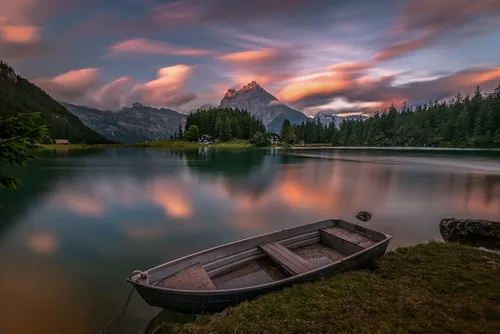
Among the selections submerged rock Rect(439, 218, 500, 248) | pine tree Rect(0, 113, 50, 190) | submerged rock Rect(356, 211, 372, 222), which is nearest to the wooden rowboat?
pine tree Rect(0, 113, 50, 190)

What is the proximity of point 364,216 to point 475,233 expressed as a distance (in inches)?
398

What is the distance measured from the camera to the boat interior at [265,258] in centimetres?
1123

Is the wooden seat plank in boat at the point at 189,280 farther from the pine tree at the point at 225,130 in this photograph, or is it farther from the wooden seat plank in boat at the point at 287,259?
the pine tree at the point at 225,130

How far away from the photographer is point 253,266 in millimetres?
13805

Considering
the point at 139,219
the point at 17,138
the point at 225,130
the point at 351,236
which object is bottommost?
the point at 139,219

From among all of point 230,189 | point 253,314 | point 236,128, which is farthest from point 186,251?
point 236,128

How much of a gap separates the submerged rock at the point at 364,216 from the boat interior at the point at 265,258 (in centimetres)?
1127

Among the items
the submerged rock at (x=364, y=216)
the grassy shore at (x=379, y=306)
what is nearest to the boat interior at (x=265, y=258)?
the grassy shore at (x=379, y=306)

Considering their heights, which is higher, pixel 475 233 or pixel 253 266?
pixel 253 266

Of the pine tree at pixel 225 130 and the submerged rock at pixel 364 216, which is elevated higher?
the pine tree at pixel 225 130

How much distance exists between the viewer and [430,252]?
15969 mm

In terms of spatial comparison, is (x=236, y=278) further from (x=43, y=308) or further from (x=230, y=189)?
(x=230, y=189)

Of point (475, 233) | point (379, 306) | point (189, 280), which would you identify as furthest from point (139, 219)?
point (475, 233)

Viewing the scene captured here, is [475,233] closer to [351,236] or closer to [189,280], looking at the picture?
[351,236]
